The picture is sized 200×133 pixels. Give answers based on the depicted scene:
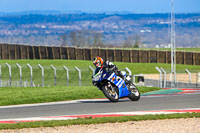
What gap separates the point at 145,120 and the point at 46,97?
25.7 ft

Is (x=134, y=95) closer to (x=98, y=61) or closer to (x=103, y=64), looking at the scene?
(x=103, y=64)

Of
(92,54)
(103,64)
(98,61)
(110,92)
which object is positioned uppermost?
(98,61)

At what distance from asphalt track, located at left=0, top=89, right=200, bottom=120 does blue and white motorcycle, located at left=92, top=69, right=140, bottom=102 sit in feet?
0.92

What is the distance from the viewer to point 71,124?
13656 millimetres

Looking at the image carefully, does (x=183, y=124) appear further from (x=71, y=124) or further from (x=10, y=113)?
(x=10, y=113)

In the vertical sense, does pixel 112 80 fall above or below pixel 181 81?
above

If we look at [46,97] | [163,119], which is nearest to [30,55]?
[46,97]

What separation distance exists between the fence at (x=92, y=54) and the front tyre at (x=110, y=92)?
56.2m

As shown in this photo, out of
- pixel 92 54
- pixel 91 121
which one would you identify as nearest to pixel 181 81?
pixel 91 121

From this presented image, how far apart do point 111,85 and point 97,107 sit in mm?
1059

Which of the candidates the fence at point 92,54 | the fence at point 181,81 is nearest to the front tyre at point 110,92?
the fence at point 181,81

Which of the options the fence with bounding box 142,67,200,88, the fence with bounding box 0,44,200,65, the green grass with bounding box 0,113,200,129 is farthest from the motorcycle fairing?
the fence with bounding box 0,44,200,65

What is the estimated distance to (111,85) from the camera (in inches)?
717

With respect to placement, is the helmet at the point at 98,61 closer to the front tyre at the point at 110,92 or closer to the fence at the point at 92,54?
the front tyre at the point at 110,92
